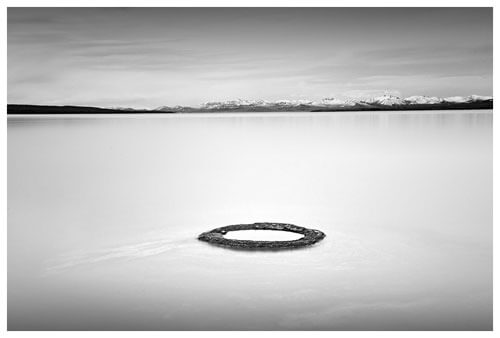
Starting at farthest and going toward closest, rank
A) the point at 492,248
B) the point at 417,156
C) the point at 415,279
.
A: 1. the point at 417,156
2. the point at 492,248
3. the point at 415,279

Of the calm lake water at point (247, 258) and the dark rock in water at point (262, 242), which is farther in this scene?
the dark rock in water at point (262, 242)

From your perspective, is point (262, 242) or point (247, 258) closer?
point (247, 258)

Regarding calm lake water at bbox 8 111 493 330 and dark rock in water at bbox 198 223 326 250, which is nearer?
calm lake water at bbox 8 111 493 330

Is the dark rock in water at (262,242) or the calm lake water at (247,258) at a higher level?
the dark rock in water at (262,242)

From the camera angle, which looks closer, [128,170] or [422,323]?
[422,323]

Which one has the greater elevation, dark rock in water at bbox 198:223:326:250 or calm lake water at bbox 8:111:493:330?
dark rock in water at bbox 198:223:326:250
